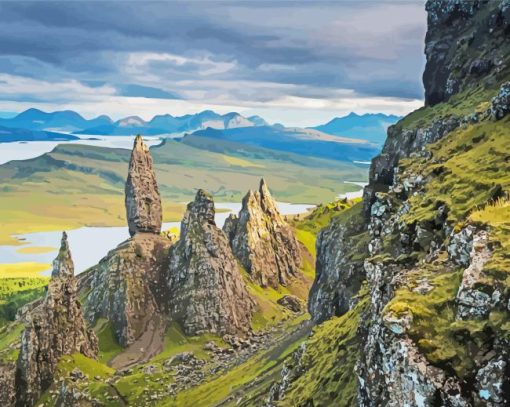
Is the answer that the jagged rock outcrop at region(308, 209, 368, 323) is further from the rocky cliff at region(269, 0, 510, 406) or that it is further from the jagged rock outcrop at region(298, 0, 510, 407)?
the jagged rock outcrop at region(298, 0, 510, 407)

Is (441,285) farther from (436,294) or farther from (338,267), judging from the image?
(338,267)

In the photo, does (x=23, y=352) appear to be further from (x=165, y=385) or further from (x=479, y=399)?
(x=479, y=399)

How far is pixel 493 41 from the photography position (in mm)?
160875

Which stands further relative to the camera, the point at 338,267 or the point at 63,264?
the point at 63,264

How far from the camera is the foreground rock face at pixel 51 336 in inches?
6757

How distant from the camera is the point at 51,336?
182250mm

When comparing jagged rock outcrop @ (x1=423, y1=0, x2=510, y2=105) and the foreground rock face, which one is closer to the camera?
jagged rock outcrop @ (x1=423, y1=0, x2=510, y2=105)

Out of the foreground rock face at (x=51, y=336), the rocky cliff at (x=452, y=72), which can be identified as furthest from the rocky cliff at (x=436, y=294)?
the foreground rock face at (x=51, y=336)

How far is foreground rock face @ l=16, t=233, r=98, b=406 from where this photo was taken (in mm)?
171625

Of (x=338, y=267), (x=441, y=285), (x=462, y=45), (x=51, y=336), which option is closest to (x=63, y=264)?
(x=51, y=336)

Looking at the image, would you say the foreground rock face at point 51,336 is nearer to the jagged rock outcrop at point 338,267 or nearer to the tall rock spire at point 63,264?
the tall rock spire at point 63,264

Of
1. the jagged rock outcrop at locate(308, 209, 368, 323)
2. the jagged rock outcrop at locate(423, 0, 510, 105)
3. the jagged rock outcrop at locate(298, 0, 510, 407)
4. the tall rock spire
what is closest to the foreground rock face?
the tall rock spire

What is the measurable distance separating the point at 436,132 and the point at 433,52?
75786 millimetres

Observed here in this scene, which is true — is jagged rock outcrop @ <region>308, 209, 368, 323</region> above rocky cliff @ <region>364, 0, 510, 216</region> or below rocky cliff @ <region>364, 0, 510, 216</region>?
below
